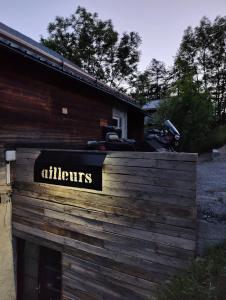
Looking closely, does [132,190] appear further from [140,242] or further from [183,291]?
[183,291]

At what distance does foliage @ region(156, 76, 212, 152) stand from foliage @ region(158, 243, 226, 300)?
51.6 ft

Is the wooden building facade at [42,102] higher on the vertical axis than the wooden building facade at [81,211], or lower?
higher

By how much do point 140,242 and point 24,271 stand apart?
142 inches

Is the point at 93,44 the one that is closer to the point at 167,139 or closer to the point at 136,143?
the point at 167,139

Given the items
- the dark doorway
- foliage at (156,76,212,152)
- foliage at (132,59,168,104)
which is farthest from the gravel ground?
foliage at (132,59,168,104)

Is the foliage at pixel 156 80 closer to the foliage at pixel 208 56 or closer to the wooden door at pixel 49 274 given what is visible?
the foliage at pixel 208 56

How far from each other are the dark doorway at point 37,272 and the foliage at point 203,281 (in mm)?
3037

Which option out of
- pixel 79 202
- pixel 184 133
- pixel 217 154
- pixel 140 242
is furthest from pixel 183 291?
pixel 184 133

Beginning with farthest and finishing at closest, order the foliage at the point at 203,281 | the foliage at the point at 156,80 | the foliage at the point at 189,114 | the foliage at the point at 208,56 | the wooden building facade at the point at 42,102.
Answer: the foliage at the point at 156,80 → the foliage at the point at 208,56 → the foliage at the point at 189,114 → the wooden building facade at the point at 42,102 → the foliage at the point at 203,281

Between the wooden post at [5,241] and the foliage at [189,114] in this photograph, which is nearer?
the wooden post at [5,241]

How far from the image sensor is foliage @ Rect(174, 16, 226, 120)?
25.0 meters

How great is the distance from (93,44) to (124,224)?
23061 mm

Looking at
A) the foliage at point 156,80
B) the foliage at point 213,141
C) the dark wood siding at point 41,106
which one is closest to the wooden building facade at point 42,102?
the dark wood siding at point 41,106

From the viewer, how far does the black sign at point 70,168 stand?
3.88 meters
